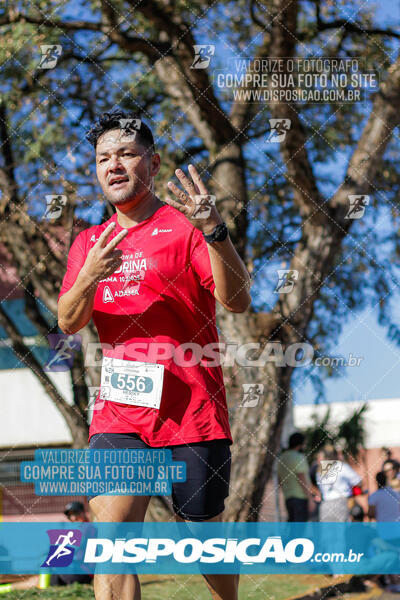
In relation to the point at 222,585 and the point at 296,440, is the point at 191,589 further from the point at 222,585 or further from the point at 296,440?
the point at 222,585

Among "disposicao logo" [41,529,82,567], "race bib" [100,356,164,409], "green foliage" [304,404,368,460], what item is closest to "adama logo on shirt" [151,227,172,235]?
"race bib" [100,356,164,409]

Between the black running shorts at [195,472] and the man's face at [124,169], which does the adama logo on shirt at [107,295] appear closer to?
the man's face at [124,169]

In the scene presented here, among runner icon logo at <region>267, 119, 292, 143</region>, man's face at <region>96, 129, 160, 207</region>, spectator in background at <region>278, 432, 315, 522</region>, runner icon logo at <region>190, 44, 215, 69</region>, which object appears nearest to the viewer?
man's face at <region>96, 129, 160, 207</region>

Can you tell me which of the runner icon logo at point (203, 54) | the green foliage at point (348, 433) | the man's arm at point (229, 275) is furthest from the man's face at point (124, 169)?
the green foliage at point (348, 433)

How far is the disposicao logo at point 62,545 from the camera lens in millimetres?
5430

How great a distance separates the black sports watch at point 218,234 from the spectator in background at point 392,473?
15.8 ft

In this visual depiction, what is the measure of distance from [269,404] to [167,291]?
421cm

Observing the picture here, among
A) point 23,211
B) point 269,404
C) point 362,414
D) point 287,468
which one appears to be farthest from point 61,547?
point 362,414

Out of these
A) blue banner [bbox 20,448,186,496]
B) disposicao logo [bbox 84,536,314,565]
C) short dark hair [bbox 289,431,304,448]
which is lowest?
short dark hair [bbox 289,431,304,448]

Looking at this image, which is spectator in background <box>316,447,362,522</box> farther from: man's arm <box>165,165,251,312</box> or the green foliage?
the green foliage

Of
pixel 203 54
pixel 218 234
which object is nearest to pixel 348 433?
pixel 203 54

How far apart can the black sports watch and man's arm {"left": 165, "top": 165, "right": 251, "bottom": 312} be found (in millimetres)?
11

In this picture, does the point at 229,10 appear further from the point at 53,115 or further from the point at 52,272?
the point at 52,272

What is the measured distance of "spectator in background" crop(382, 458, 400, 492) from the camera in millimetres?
6824
